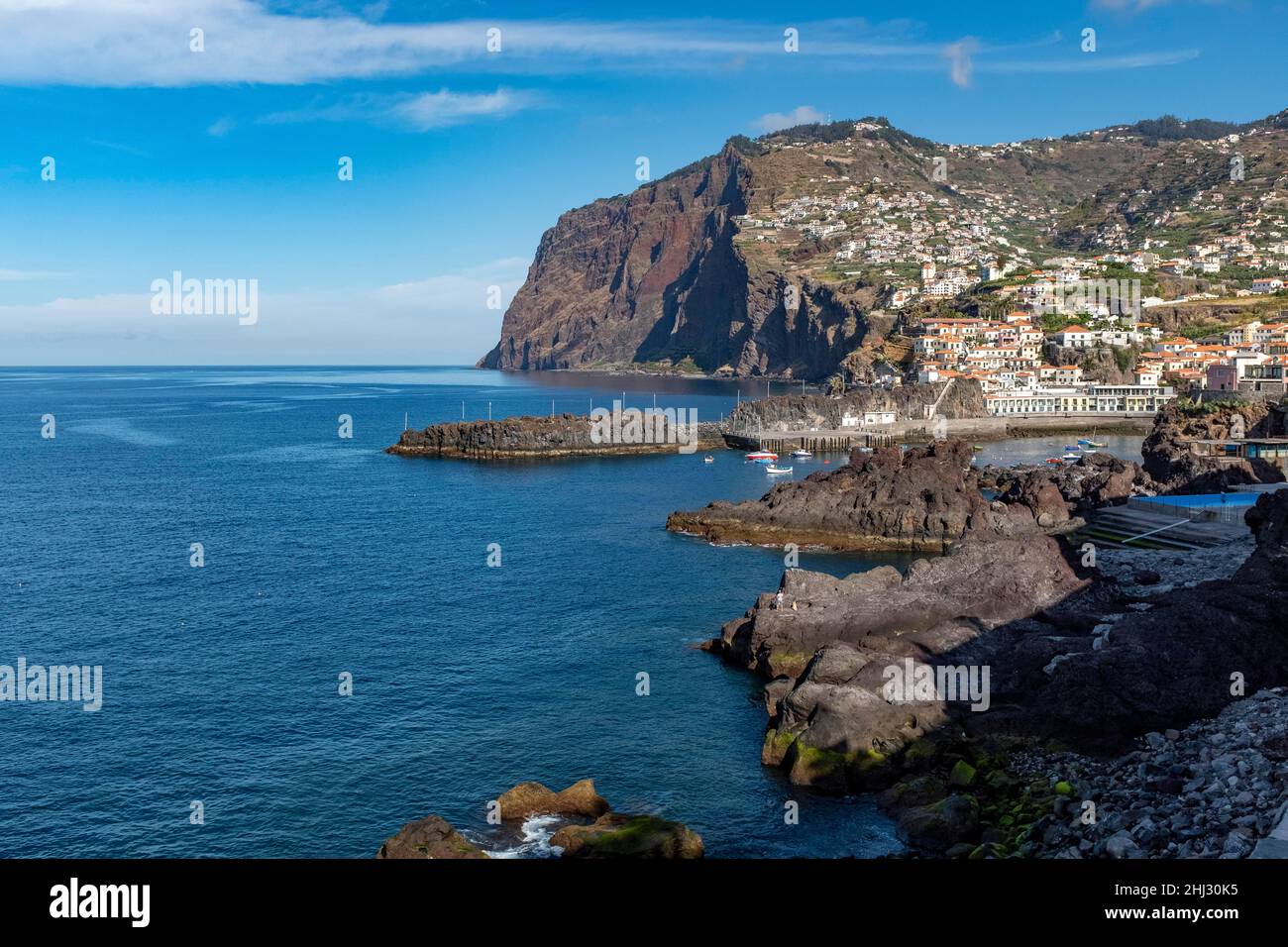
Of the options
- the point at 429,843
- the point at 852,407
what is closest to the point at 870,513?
the point at 429,843

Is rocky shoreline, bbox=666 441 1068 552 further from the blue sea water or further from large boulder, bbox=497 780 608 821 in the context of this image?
large boulder, bbox=497 780 608 821

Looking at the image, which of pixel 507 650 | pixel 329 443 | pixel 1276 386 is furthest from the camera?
pixel 329 443

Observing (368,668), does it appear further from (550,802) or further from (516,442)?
(516,442)

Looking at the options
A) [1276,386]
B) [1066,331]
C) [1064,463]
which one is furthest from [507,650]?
[1066,331]

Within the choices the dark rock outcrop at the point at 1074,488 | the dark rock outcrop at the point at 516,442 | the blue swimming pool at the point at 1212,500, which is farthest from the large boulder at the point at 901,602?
the dark rock outcrop at the point at 516,442

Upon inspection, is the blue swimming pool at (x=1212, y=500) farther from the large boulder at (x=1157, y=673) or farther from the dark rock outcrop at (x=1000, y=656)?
the large boulder at (x=1157, y=673)

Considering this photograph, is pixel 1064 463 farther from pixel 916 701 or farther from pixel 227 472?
pixel 227 472
